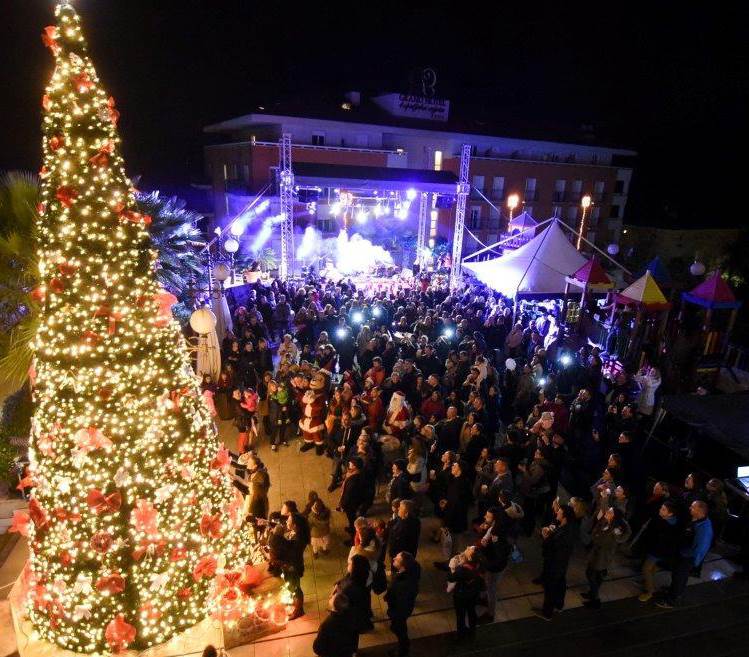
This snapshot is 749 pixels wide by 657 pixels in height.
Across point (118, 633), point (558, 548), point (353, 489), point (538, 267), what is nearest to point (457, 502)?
point (353, 489)

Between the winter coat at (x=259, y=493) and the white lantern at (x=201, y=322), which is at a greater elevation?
the white lantern at (x=201, y=322)

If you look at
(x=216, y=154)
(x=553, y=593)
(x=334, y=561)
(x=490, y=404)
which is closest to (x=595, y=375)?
(x=490, y=404)

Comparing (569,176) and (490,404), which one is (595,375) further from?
(569,176)

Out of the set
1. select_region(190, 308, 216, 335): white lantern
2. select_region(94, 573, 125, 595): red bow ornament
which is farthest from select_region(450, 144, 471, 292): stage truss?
select_region(94, 573, 125, 595): red bow ornament

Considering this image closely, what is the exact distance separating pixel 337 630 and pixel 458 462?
8.34ft

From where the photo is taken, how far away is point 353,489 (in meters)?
6.55

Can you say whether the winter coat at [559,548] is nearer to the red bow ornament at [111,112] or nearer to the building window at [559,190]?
the red bow ornament at [111,112]

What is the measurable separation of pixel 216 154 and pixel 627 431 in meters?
28.0

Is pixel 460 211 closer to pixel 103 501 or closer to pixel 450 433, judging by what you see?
pixel 450 433

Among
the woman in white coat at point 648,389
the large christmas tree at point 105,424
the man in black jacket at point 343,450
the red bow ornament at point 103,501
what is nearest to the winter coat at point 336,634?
the large christmas tree at point 105,424

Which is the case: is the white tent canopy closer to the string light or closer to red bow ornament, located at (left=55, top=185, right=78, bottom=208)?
the string light

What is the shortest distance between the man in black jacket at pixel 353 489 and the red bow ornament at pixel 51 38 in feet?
16.9

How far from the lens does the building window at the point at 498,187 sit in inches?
1264

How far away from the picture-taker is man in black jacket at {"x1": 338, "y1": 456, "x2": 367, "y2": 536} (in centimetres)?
648
